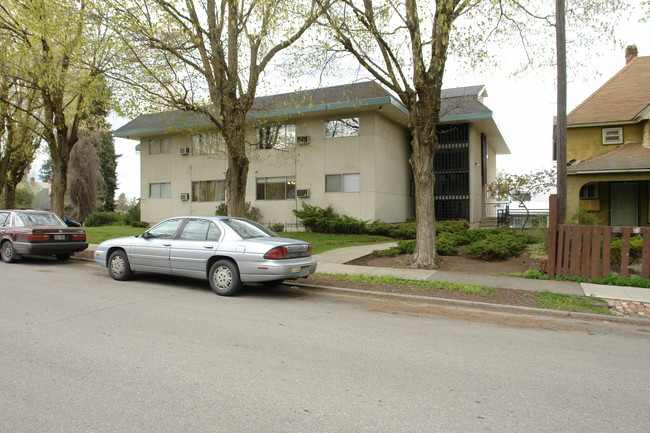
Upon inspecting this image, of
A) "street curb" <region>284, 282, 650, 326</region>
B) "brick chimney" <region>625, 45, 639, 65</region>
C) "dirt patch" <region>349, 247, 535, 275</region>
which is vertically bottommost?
"street curb" <region>284, 282, 650, 326</region>

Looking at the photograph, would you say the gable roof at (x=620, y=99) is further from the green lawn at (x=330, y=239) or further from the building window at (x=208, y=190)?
the building window at (x=208, y=190)

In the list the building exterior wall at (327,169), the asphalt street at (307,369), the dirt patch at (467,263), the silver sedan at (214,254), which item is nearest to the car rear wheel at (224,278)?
the silver sedan at (214,254)

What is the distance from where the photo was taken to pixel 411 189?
24766mm

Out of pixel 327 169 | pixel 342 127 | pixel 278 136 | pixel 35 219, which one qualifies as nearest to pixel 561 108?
pixel 342 127

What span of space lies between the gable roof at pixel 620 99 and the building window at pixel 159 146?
2151 centimetres

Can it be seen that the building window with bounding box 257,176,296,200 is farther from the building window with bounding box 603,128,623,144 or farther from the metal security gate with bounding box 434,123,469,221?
the building window with bounding box 603,128,623,144

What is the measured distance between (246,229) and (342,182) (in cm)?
1254

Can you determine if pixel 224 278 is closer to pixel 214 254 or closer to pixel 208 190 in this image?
pixel 214 254

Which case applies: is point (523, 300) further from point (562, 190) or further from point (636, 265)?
point (636, 265)

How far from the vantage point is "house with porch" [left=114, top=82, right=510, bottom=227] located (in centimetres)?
2002

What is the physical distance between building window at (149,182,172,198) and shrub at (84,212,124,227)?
15.4ft

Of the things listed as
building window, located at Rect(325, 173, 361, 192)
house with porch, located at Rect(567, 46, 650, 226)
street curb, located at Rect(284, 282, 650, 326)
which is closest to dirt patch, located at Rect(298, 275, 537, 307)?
street curb, located at Rect(284, 282, 650, 326)

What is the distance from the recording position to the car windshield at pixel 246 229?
8352mm

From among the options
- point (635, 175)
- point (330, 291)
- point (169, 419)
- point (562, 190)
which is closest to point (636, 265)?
point (562, 190)
